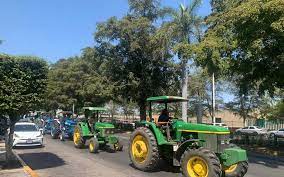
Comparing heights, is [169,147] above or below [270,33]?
below

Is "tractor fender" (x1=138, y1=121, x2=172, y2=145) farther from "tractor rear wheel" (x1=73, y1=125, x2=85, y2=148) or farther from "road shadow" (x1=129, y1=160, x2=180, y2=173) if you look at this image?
"tractor rear wheel" (x1=73, y1=125, x2=85, y2=148)

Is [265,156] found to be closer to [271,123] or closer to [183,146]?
[183,146]

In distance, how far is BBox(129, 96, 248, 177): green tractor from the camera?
40.5 ft

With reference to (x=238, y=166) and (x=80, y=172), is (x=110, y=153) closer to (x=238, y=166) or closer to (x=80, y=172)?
(x=80, y=172)

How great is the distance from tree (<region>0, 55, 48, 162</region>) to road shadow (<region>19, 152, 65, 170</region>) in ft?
7.25

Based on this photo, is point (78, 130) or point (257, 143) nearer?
point (78, 130)

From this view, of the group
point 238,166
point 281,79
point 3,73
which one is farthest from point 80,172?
point 281,79

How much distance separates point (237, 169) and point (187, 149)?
5.03ft

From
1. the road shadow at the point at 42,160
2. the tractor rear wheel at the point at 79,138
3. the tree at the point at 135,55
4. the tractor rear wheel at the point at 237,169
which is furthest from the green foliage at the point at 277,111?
the tractor rear wheel at the point at 237,169

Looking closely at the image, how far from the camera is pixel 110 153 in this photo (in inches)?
800

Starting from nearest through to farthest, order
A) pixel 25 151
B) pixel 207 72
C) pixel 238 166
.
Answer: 1. pixel 238 166
2. pixel 25 151
3. pixel 207 72

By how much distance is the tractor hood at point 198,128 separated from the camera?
42.2ft

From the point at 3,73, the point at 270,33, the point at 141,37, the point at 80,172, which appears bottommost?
the point at 80,172

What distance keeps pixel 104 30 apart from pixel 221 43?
67.6 feet
